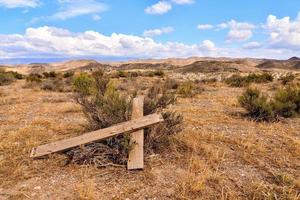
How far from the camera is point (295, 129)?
873cm

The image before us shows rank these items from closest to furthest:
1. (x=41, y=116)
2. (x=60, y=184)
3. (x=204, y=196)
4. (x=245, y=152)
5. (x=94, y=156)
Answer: (x=204, y=196)
(x=60, y=184)
(x=94, y=156)
(x=245, y=152)
(x=41, y=116)

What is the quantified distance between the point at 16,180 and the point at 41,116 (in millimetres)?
5021

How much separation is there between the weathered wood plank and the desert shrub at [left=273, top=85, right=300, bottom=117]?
549cm

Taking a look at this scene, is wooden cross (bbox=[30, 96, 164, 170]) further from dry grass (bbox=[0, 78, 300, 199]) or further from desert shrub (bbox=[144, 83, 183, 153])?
desert shrub (bbox=[144, 83, 183, 153])

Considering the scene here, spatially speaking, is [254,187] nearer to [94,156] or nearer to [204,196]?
[204,196]

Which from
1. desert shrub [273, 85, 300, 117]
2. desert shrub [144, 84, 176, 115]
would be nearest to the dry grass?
desert shrub [144, 84, 176, 115]

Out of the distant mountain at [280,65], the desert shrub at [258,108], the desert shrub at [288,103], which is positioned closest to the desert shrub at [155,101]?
the desert shrub at [258,108]

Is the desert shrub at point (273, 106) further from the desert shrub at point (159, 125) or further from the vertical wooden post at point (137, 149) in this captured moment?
the vertical wooden post at point (137, 149)

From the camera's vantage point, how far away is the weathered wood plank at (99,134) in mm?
5945

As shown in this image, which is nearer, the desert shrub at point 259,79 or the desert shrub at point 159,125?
the desert shrub at point 159,125

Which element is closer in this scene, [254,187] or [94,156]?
[254,187]

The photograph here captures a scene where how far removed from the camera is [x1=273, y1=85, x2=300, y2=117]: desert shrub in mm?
10180

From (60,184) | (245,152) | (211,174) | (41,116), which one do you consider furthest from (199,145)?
(41,116)

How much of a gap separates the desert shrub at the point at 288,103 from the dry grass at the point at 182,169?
52.8 inches
